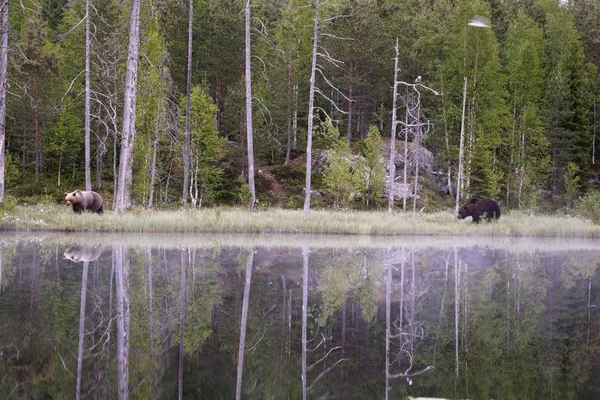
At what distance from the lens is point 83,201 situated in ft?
82.6

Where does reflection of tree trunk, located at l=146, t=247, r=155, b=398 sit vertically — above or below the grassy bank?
below

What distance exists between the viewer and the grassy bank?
20.6 meters

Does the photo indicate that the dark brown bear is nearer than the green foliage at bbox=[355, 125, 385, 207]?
Yes

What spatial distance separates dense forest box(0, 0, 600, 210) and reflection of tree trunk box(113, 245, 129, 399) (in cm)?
2498

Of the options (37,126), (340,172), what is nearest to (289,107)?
(340,172)

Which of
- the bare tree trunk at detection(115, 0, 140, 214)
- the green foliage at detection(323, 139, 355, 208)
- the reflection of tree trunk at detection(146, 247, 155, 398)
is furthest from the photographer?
the green foliage at detection(323, 139, 355, 208)

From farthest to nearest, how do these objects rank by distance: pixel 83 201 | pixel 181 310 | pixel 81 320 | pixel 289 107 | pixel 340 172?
pixel 289 107
pixel 340 172
pixel 83 201
pixel 181 310
pixel 81 320

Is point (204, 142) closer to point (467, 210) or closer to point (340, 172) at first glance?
point (340, 172)

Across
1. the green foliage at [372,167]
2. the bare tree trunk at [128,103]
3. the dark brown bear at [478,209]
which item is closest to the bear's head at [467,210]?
the dark brown bear at [478,209]

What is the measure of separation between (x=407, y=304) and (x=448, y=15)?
157 feet

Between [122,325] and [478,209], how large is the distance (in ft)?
77.7

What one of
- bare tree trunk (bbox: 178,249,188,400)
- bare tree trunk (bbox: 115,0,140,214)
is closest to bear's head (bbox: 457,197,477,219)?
bare tree trunk (bbox: 115,0,140,214)

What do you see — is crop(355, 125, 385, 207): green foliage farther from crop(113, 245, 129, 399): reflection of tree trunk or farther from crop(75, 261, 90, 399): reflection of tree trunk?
crop(75, 261, 90, 399): reflection of tree trunk

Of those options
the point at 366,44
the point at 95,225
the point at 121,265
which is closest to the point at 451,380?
the point at 121,265
